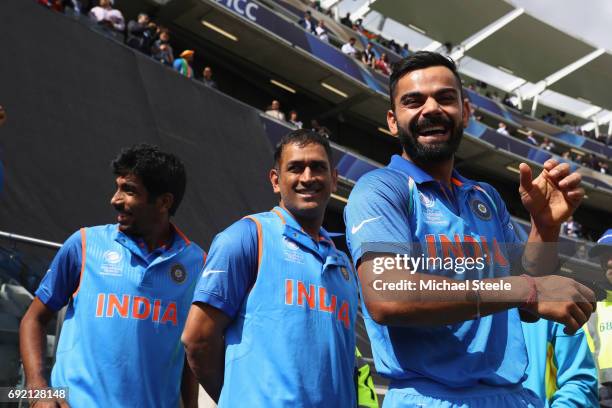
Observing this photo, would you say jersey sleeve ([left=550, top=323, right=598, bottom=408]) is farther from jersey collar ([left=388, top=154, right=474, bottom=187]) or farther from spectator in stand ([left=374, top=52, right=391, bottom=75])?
spectator in stand ([left=374, top=52, right=391, bottom=75])

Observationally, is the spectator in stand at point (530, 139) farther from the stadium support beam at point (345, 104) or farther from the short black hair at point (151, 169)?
the short black hair at point (151, 169)

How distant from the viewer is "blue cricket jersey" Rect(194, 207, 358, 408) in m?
1.99

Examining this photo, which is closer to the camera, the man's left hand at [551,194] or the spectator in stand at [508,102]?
the man's left hand at [551,194]

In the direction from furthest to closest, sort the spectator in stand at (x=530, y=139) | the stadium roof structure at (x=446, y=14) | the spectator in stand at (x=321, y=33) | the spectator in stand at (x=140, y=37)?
the spectator in stand at (x=530, y=139)
the stadium roof structure at (x=446, y=14)
the spectator in stand at (x=321, y=33)
the spectator in stand at (x=140, y=37)

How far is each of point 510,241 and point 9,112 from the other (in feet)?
24.1

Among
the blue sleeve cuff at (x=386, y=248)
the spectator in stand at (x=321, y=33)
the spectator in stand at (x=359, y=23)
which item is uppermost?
the spectator in stand at (x=359, y=23)

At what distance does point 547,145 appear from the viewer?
29375 mm

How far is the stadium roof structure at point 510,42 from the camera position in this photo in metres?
28.2

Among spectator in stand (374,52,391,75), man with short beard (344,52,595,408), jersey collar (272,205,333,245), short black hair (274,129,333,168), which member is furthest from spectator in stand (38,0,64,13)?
spectator in stand (374,52,391,75)

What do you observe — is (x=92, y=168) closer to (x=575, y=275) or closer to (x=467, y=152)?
(x=575, y=275)

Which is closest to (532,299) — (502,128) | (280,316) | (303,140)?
(280,316)

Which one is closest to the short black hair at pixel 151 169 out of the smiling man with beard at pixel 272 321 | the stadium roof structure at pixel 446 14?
the smiling man with beard at pixel 272 321

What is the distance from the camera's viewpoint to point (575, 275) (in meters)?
1.44

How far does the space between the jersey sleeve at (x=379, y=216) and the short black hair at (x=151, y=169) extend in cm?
144
